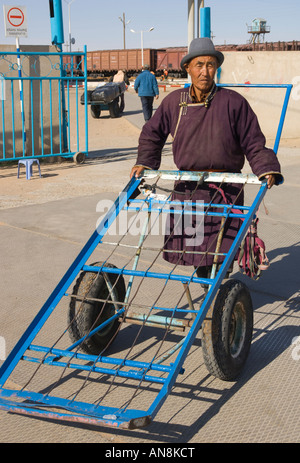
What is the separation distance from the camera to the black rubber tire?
744 inches

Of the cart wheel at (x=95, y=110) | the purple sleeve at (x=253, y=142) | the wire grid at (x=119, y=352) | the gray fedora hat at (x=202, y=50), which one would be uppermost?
the gray fedora hat at (x=202, y=50)

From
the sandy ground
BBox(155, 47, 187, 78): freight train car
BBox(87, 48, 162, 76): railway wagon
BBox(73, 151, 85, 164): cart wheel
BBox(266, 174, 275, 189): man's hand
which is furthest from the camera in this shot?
BBox(87, 48, 162, 76): railway wagon

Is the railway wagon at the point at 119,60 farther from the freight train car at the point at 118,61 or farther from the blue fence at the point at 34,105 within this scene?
the blue fence at the point at 34,105

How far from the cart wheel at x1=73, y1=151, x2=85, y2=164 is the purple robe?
7.23 meters

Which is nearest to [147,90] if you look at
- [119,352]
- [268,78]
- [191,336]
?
[268,78]

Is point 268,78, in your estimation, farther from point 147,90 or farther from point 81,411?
point 81,411

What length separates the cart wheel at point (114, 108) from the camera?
1891 cm

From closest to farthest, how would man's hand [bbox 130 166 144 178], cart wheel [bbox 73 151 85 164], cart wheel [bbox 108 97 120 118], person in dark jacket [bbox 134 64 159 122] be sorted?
man's hand [bbox 130 166 144 178] → cart wheel [bbox 73 151 85 164] → person in dark jacket [bbox 134 64 159 122] → cart wheel [bbox 108 97 120 118]

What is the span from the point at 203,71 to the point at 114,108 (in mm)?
15616

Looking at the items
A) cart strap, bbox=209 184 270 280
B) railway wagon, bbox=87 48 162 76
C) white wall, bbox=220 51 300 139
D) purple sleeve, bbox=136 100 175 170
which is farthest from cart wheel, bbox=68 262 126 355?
railway wagon, bbox=87 48 162 76

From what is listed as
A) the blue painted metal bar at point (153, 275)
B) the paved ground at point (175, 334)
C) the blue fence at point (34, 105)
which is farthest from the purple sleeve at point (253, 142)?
the blue fence at point (34, 105)

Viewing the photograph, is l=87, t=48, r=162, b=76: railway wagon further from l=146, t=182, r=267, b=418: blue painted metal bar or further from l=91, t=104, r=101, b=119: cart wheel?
l=146, t=182, r=267, b=418: blue painted metal bar

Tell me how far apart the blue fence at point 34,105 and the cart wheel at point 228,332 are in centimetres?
727
